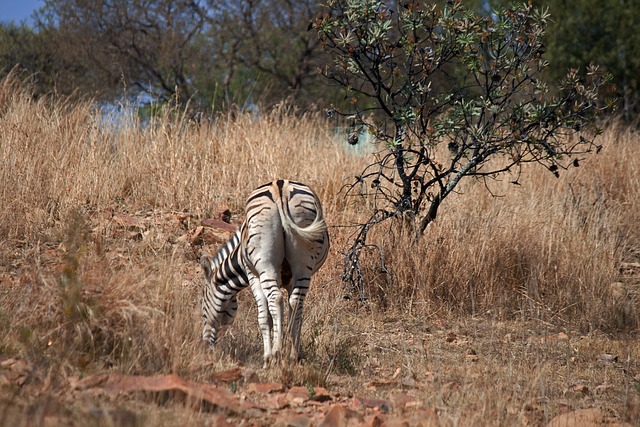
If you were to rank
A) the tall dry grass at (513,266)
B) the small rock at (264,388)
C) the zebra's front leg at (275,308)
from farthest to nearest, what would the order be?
the tall dry grass at (513,266), the zebra's front leg at (275,308), the small rock at (264,388)

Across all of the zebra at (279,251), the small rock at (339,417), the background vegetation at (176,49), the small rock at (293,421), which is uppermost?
the background vegetation at (176,49)

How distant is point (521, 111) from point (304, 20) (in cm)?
1403

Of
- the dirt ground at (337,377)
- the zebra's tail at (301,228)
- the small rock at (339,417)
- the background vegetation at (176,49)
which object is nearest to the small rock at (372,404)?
the dirt ground at (337,377)

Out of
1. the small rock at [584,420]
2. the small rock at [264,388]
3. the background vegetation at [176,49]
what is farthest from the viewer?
the background vegetation at [176,49]

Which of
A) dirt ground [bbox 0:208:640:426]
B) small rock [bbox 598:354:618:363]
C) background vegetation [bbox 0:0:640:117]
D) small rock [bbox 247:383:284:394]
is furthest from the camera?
background vegetation [bbox 0:0:640:117]

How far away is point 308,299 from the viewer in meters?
7.79

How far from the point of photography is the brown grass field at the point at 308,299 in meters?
4.57

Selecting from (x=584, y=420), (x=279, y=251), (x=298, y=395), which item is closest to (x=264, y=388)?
(x=298, y=395)

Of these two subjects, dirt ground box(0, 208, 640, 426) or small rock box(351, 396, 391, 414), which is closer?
dirt ground box(0, 208, 640, 426)

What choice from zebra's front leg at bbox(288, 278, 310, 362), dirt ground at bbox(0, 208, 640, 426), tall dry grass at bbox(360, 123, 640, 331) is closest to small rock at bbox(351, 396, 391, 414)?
dirt ground at bbox(0, 208, 640, 426)

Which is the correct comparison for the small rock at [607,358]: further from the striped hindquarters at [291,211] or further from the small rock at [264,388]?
the small rock at [264,388]

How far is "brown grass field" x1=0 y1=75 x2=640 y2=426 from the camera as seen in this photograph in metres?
4.57

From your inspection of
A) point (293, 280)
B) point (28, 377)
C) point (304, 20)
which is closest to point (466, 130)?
point (293, 280)

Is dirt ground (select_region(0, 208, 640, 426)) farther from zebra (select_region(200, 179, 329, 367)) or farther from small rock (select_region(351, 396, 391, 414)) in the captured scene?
zebra (select_region(200, 179, 329, 367))
